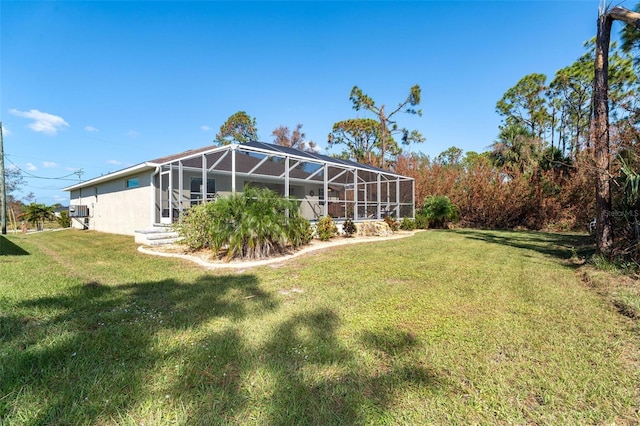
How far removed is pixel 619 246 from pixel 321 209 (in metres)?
8.85

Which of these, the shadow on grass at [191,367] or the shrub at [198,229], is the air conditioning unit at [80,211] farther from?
the shadow on grass at [191,367]

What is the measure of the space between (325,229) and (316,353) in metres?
7.44

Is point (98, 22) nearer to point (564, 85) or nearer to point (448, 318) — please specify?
point (448, 318)

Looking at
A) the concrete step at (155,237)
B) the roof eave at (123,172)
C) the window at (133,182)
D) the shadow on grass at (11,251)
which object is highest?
the roof eave at (123,172)

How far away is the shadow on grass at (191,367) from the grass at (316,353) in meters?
0.01

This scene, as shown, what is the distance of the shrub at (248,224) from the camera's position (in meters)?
6.22

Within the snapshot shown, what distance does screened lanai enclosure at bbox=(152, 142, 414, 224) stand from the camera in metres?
9.83

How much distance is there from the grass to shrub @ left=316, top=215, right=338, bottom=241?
5.32 meters

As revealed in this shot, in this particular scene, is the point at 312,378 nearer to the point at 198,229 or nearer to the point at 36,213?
the point at 198,229

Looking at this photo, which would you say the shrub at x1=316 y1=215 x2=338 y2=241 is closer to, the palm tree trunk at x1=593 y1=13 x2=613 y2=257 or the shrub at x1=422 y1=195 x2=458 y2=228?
the palm tree trunk at x1=593 y1=13 x2=613 y2=257

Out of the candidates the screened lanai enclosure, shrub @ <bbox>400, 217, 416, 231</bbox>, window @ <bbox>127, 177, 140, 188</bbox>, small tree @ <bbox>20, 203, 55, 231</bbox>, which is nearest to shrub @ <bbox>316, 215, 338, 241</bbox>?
the screened lanai enclosure

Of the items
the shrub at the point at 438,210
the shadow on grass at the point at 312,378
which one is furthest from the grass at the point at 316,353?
the shrub at the point at 438,210

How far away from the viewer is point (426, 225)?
47.6 feet

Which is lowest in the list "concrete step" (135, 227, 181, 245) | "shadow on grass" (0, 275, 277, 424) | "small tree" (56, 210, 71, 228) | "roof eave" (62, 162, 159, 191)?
"shadow on grass" (0, 275, 277, 424)
